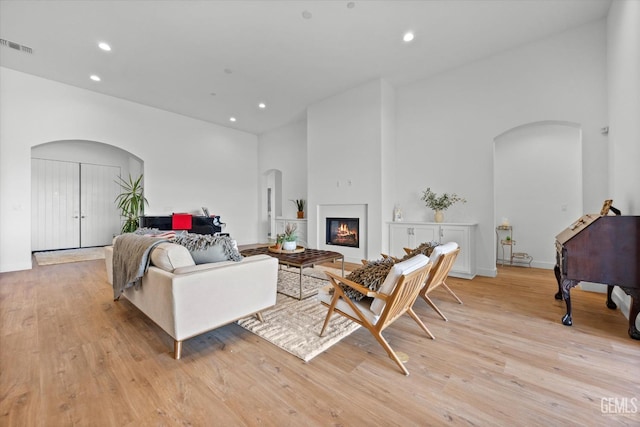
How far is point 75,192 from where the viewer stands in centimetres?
750

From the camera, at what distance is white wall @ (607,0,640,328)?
2492mm

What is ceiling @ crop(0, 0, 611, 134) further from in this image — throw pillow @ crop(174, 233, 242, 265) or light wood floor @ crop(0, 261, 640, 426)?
light wood floor @ crop(0, 261, 640, 426)

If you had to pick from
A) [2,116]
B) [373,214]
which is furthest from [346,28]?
[2,116]

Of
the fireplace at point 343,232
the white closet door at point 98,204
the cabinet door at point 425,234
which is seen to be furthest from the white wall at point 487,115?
the white closet door at point 98,204

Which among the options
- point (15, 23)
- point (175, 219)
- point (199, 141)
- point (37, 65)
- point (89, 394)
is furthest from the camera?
point (199, 141)

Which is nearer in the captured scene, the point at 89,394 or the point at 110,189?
the point at 89,394

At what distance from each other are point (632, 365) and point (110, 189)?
36.3ft

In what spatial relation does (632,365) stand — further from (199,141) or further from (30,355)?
(199,141)

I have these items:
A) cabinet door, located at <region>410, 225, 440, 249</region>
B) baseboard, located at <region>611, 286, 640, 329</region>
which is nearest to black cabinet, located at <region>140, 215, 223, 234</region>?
cabinet door, located at <region>410, 225, 440, 249</region>

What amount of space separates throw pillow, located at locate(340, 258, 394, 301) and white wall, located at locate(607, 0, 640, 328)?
259 centimetres

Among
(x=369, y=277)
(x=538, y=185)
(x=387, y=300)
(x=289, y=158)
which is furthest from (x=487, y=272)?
(x=289, y=158)

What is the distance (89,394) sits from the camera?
1.61 metres

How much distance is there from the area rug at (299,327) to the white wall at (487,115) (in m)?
3.21

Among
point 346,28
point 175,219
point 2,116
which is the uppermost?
point 346,28
